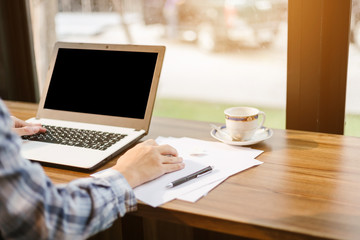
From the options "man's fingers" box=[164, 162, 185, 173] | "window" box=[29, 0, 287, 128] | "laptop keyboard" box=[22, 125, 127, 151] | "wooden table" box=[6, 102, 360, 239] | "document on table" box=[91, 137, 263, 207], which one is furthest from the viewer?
"window" box=[29, 0, 287, 128]

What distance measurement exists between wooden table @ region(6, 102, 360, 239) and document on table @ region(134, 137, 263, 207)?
0.07 feet

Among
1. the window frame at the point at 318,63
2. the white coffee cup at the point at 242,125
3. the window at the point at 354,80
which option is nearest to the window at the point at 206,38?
the window frame at the point at 318,63

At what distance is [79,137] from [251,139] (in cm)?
52

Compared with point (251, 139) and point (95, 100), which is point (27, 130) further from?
point (251, 139)

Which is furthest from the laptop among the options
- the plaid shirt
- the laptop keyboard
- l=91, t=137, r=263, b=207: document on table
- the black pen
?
the plaid shirt

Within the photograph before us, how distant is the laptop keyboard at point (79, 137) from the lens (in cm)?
120

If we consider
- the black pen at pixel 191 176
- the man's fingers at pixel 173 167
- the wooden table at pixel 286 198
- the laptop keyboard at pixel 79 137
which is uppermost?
the laptop keyboard at pixel 79 137

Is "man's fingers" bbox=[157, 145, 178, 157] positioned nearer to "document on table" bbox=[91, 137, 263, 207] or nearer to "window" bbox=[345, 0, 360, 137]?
"document on table" bbox=[91, 137, 263, 207]

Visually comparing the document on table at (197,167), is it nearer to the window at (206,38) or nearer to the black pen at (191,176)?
the black pen at (191,176)

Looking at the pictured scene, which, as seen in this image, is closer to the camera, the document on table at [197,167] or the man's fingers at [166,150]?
the document on table at [197,167]

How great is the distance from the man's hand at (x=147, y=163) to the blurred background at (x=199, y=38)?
64cm

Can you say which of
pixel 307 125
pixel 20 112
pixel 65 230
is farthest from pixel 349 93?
pixel 20 112

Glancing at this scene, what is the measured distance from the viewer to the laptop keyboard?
3.94 ft

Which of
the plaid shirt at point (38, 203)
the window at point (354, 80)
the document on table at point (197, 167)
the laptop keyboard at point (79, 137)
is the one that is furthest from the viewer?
the window at point (354, 80)
